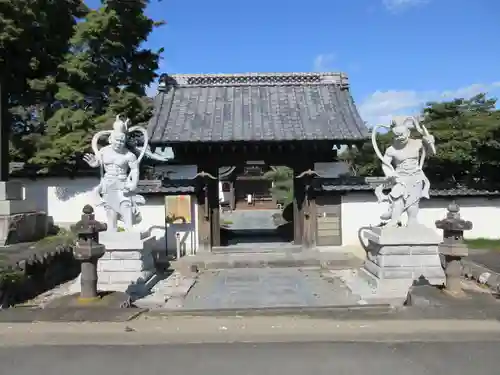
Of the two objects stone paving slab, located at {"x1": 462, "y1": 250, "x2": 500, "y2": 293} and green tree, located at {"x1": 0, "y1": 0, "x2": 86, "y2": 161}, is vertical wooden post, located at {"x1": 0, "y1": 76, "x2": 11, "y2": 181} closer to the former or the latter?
green tree, located at {"x1": 0, "y1": 0, "x2": 86, "y2": 161}

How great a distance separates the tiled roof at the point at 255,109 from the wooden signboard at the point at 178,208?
191 cm

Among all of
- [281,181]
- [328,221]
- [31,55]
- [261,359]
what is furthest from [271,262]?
[281,181]

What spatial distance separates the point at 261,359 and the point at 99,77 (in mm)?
15602

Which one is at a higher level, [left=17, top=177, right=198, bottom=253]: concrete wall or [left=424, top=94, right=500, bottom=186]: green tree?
[left=424, top=94, right=500, bottom=186]: green tree

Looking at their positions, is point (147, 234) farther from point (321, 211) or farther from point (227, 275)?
point (321, 211)

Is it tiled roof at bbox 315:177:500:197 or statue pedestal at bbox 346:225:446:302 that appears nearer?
statue pedestal at bbox 346:225:446:302

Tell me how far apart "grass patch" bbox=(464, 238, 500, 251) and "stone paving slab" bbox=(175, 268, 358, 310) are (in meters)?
5.59

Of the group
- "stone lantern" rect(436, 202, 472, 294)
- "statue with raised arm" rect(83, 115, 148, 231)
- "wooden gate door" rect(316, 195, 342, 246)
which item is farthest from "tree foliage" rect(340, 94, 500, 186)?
"stone lantern" rect(436, 202, 472, 294)

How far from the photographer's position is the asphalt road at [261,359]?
4.89m

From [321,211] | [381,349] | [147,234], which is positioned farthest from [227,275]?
[381,349]

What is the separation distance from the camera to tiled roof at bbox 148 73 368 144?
1430 cm

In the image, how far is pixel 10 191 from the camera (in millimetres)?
12820

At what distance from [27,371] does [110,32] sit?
15.0 m

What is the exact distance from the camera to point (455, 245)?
7309 mm
